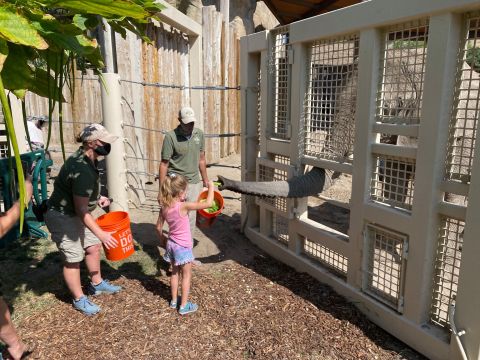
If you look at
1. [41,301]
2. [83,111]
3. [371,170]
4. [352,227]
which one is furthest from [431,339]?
[83,111]

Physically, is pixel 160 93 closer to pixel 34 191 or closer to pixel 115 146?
pixel 115 146

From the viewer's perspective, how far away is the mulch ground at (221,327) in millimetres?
3199

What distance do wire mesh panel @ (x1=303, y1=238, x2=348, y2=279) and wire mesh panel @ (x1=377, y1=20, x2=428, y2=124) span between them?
1371 millimetres

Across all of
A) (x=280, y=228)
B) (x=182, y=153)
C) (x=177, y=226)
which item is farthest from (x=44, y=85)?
(x=280, y=228)

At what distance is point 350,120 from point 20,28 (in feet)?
10.3

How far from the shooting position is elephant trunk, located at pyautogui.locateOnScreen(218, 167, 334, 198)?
12.9 ft

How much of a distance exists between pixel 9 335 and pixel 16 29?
263 cm

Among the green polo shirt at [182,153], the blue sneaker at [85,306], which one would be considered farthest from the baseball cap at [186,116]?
the blue sneaker at [85,306]

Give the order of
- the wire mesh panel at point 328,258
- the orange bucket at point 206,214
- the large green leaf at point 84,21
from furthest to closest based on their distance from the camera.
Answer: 1. the orange bucket at point 206,214
2. the wire mesh panel at point 328,258
3. the large green leaf at point 84,21

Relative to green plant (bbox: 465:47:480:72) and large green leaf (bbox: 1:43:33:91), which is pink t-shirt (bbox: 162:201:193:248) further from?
large green leaf (bbox: 1:43:33:91)

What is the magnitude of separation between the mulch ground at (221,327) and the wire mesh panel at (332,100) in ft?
4.35

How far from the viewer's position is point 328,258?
4402 millimetres

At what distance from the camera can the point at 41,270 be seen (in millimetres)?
4516

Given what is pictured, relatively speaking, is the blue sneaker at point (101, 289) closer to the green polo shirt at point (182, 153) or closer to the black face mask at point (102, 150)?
the black face mask at point (102, 150)
